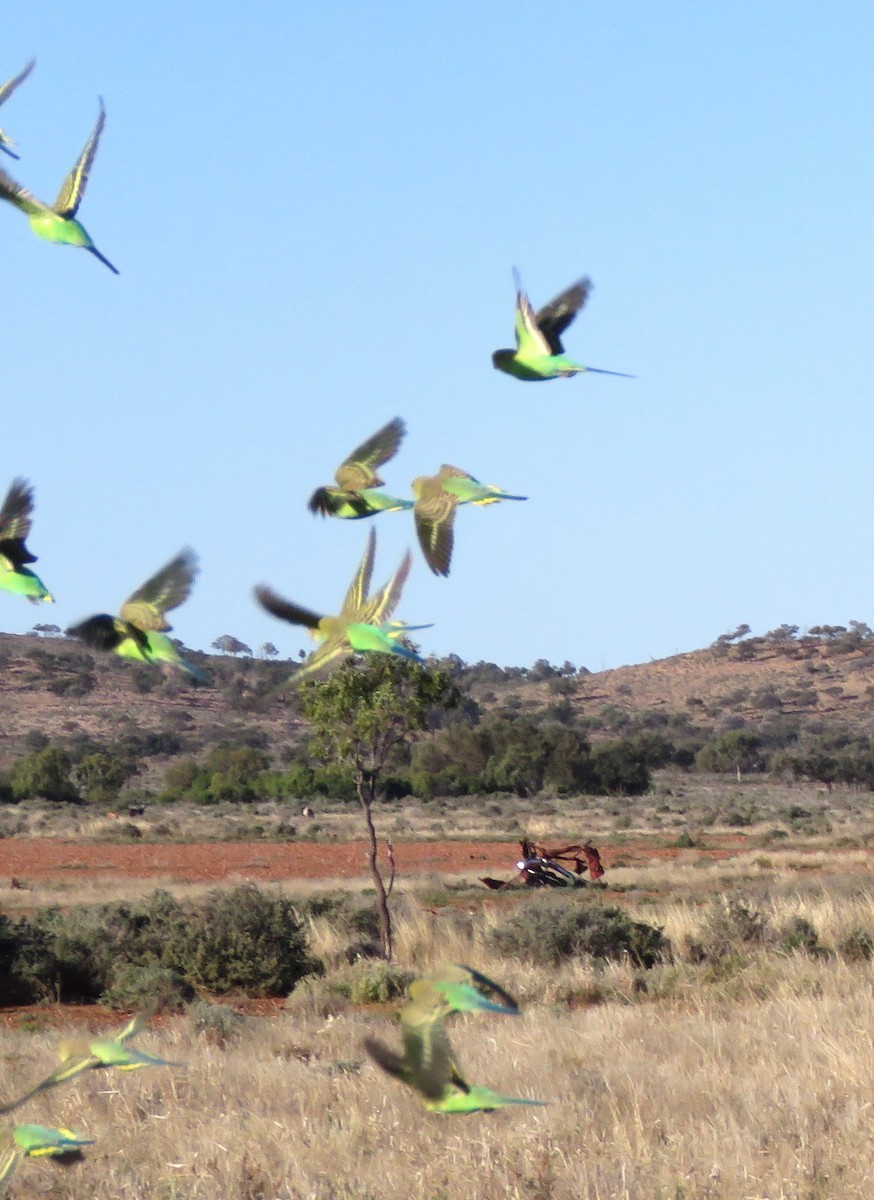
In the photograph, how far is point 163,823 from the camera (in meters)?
53.1

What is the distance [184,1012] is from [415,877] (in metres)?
15.9

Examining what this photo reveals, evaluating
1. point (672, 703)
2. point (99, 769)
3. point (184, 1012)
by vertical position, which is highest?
point (672, 703)

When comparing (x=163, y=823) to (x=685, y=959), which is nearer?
(x=685, y=959)

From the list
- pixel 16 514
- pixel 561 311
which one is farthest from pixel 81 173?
pixel 561 311

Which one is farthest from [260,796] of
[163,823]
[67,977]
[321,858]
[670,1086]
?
[670,1086]

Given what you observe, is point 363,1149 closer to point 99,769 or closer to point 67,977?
point 67,977

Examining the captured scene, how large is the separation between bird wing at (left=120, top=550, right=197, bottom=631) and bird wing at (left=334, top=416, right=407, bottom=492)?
27cm

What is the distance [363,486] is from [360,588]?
17 centimetres

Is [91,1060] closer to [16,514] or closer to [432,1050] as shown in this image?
[432,1050]

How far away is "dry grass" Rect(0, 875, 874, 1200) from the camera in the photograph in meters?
7.81

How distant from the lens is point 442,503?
7.31 ft

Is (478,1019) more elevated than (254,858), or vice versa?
(254,858)

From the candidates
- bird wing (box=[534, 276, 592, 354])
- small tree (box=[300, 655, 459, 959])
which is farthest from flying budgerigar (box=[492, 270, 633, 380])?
small tree (box=[300, 655, 459, 959])

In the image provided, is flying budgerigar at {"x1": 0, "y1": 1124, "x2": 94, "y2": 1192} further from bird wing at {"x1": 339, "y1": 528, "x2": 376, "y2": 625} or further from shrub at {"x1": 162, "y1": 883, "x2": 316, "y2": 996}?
shrub at {"x1": 162, "y1": 883, "x2": 316, "y2": 996}
